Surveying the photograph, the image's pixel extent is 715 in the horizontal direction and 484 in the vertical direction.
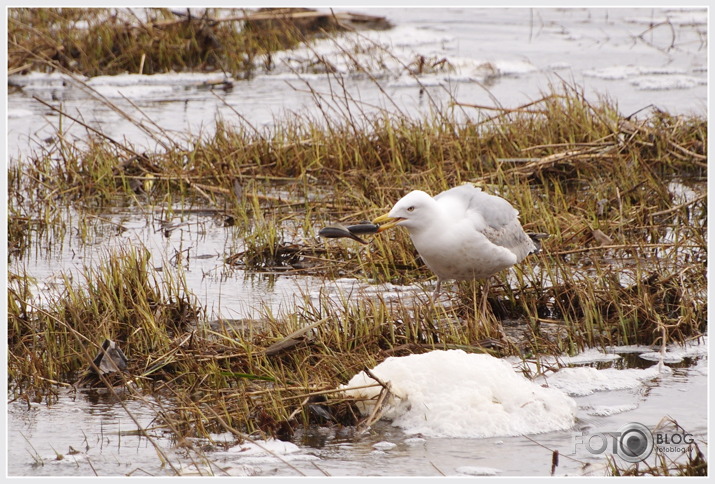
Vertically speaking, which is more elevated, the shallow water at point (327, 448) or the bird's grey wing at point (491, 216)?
the bird's grey wing at point (491, 216)

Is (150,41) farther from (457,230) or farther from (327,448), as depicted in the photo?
(327,448)

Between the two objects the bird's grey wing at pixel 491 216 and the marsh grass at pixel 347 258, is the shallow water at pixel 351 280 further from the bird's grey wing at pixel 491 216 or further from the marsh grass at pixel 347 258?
the bird's grey wing at pixel 491 216

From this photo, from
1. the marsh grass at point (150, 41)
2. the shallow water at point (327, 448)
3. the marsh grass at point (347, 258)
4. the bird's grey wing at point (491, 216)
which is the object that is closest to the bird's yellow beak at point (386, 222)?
the bird's grey wing at point (491, 216)

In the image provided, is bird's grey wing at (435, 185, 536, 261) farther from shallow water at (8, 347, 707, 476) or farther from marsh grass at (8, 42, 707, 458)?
shallow water at (8, 347, 707, 476)

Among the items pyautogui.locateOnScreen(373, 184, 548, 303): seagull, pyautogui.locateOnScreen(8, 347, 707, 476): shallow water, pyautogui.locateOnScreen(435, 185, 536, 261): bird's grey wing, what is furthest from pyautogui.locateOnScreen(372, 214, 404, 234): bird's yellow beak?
pyautogui.locateOnScreen(8, 347, 707, 476): shallow water

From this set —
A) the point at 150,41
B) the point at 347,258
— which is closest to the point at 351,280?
the point at 347,258

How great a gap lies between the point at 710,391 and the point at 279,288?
2934 millimetres

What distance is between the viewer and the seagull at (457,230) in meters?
5.59

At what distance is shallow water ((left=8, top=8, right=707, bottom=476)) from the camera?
4.00 meters

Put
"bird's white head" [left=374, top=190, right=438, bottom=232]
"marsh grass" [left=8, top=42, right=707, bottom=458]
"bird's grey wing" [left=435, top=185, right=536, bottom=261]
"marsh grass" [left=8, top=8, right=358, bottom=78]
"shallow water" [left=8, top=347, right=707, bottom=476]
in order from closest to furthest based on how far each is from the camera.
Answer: "shallow water" [left=8, top=347, right=707, bottom=476] < "marsh grass" [left=8, top=42, right=707, bottom=458] < "bird's white head" [left=374, top=190, right=438, bottom=232] < "bird's grey wing" [left=435, top=185, right=536, bottom=261] < "marsh grass" [left=8, top=8, right=358, bottom=78]

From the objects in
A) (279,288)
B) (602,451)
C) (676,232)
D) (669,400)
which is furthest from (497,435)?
(676,232)

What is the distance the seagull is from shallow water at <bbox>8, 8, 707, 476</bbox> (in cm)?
54

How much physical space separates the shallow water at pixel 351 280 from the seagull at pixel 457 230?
54cm

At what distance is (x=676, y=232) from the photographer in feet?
23.5
